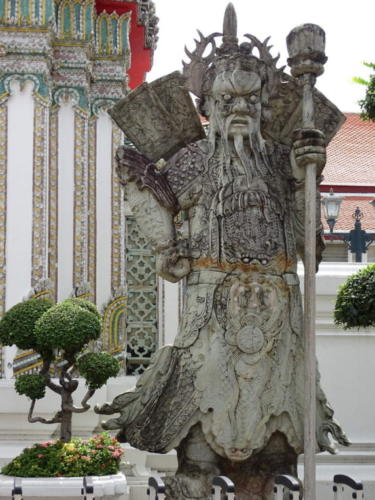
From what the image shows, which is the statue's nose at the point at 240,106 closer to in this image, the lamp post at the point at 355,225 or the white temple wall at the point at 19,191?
the white temple wall at the point at 19,191

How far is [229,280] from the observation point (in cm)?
533

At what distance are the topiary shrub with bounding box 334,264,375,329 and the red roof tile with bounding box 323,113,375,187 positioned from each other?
10451 mm

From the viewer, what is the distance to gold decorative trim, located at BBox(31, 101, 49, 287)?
363 inches

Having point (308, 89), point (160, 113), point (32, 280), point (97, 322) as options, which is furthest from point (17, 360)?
point (308, 89)

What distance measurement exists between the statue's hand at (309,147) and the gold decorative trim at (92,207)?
5.19 meters

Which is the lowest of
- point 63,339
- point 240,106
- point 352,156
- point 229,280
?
point 63,339

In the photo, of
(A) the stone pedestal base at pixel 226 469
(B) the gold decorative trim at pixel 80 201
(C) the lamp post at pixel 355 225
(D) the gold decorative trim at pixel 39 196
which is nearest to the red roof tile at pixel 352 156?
(C) the lamp post at pixel 355 225

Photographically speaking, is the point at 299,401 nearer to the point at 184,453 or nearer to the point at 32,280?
the point at 184,453

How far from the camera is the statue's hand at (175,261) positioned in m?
5.41

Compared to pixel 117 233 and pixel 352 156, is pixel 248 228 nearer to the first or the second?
pixel 117 233

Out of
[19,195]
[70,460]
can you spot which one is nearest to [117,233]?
[19,195]

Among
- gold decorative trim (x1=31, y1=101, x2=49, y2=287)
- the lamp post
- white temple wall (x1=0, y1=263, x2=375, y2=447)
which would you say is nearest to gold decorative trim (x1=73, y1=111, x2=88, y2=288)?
gold decorative trim (x1=31, y1=101, x2=49, y2=287)

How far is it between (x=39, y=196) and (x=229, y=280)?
4.31m

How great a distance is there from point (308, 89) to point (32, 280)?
4.52 meters
